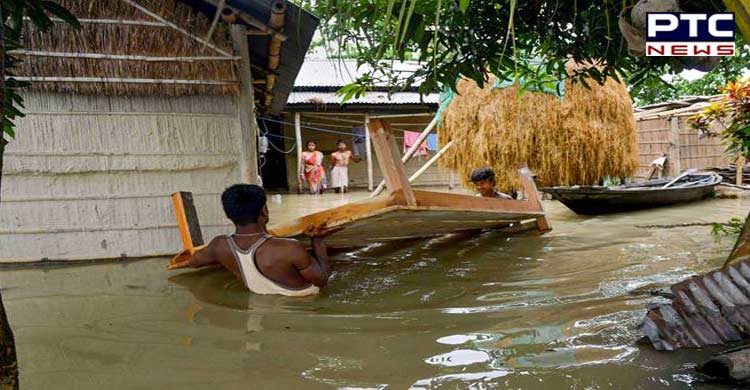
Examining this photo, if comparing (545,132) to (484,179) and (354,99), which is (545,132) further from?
(354,99)

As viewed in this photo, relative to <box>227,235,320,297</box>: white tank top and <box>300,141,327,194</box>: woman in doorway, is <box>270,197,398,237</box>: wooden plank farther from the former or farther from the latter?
<box>300,141,327,194</box>: woman in doorway

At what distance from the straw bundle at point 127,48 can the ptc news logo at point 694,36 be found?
3.40 meters

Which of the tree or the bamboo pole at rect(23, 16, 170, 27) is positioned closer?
the tree

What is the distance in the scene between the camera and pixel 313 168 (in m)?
13.8

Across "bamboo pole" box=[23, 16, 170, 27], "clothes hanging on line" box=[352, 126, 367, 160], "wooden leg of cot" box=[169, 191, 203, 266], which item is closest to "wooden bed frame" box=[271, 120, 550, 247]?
"wooden leg of cot" box=[169, 191, 203, 266]

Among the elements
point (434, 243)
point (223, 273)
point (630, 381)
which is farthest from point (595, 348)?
point (434, 243)

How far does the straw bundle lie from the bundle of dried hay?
477cm

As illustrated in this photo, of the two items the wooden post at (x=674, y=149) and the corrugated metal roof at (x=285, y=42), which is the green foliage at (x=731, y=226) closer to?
the corrugated metal roof at (x=285, y=42)

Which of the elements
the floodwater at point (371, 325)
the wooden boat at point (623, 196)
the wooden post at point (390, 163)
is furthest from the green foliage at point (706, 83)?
the wooden post at point (390, 163)

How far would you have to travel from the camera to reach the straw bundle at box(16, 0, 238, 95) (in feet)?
15.4

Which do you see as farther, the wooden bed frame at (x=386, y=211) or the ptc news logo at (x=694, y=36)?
the wooden bed frame at (x=386, y=211)

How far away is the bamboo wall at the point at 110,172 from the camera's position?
16.2 ft

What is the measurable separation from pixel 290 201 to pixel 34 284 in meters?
7.87

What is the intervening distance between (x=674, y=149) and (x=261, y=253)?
11.0 metres
